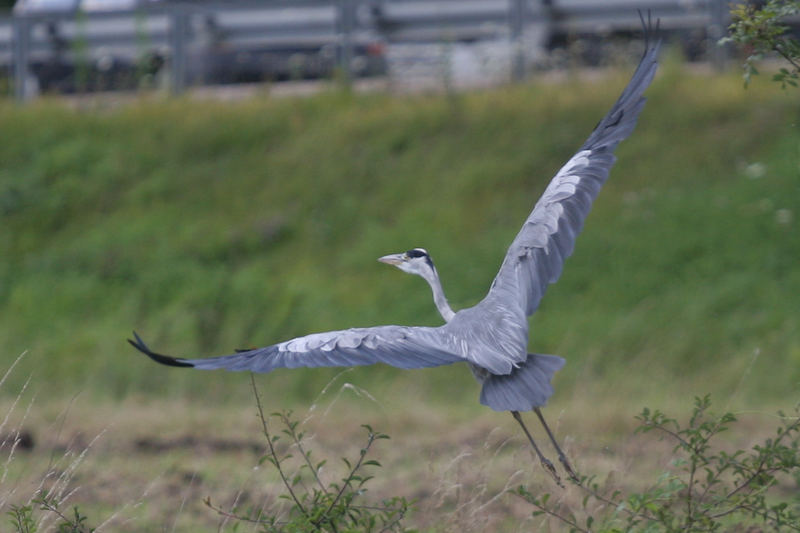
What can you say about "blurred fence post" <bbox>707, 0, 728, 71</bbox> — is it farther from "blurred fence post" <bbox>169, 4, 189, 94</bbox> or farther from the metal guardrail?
"blurred fence post" <bbox>169, 4, 189, 94</bbox>

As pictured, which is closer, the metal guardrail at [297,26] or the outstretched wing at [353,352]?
the outstretched wing at [353,352]

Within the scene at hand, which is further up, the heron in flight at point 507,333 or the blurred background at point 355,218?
the heron in flight at point 507,333

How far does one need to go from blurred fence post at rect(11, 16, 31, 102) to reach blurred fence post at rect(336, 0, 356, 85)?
13.6 ft

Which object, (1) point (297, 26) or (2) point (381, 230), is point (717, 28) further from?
(1) point (297, 26)

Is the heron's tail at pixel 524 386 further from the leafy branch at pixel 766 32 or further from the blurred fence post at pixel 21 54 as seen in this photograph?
the blurred fence post at pixel 21 54

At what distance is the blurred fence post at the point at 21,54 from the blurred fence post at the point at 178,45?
1962 mm

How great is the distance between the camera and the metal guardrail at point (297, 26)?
46.6ft

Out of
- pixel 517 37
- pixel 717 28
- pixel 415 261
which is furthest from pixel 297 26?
pixel 415 261

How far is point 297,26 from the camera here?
14.8 meters

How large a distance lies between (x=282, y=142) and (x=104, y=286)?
2992 millimetres

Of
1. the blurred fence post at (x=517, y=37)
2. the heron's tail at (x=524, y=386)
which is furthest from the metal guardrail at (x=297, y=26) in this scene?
the heron's tail at (x=524, y=386)

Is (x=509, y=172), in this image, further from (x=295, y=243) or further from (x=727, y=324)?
(x=727, y=324)

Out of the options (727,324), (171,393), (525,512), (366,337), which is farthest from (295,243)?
(366,337)

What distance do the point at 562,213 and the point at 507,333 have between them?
2.41 ft
